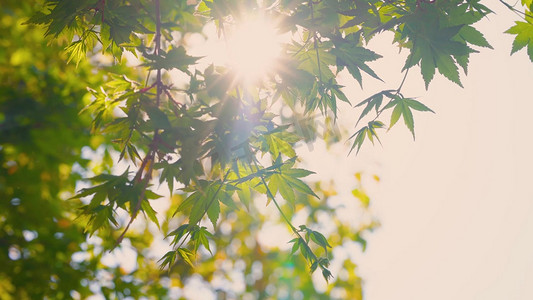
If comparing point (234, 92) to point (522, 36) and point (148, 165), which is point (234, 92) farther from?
point (522, 36)

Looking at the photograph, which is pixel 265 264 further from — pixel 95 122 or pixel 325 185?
pixel 95 122

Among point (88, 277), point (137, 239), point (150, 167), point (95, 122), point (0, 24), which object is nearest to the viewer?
point (150, 167)

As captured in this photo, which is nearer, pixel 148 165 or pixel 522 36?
pixel 522 36

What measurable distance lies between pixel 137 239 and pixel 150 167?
7.69ft

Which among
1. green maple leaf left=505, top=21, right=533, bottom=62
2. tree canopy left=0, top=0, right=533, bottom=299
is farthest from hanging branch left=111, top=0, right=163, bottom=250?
green maple leaf left=505, top=21, right=533, bottom=62

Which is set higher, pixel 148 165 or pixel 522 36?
pixel 522 36

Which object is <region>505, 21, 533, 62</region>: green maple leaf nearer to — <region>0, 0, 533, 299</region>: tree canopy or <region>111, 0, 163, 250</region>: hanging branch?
<region>0, 0, 533, 299</region>: tree canopy

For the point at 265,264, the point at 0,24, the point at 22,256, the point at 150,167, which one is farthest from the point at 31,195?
the point at 265,264

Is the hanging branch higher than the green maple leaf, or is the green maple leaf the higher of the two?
the green maple leaf

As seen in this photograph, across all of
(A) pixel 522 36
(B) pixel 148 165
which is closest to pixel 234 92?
(B) pixel 148 165

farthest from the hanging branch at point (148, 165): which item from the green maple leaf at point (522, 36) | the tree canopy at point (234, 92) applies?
the green maple leaf at point (522, 36)

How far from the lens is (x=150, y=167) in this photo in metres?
1.44

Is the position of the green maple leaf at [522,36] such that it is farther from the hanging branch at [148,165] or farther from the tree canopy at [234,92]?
the hanging branch at [148,165]

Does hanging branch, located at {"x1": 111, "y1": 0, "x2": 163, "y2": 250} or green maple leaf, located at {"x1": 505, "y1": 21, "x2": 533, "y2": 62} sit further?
hanging branch, located at {"x1": 111, "y1": 0, "x2": 163, "y2": 250}
